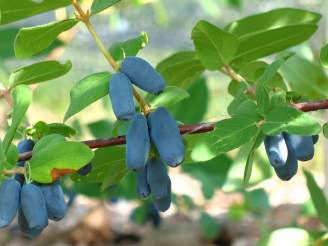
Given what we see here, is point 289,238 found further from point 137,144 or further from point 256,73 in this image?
point 137,144

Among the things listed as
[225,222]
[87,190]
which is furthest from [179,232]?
[87,190]

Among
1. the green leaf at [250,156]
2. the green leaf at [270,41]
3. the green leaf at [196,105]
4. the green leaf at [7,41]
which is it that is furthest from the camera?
the green leaf at [196,105]

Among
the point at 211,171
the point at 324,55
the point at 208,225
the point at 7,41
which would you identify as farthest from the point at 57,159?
the point at 208,225

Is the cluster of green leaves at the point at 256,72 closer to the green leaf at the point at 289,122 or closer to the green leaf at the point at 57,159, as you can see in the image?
the green leaf at the point at 289,122

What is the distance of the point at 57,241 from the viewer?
3770 millimetres

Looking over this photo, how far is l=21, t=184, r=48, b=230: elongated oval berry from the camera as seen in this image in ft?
2.74

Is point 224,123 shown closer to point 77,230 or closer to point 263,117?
point 263,117

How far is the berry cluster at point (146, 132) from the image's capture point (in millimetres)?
834

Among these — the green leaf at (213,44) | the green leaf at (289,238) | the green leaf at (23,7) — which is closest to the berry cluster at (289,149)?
the green leaf at (213,44)

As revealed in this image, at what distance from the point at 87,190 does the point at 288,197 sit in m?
2.83

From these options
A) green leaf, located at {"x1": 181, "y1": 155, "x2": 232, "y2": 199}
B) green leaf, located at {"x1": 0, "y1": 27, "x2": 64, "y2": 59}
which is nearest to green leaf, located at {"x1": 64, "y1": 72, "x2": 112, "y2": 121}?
green leaf, located at {"x1": 0, "y1": 27, "x2": 64, "y2": 59}

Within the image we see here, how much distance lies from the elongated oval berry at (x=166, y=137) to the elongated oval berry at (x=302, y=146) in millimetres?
138

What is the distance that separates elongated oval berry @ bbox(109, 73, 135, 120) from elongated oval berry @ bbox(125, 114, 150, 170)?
0.5 inches

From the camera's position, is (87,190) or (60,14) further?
(87,190)
